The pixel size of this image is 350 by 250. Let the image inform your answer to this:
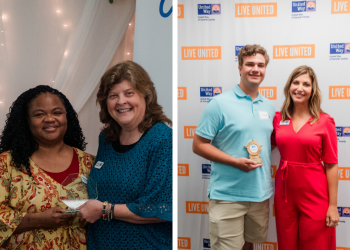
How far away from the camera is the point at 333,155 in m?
1.76

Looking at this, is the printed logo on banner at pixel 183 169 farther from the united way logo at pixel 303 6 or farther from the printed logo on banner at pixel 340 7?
the printed logo on banner at pixel 340 7

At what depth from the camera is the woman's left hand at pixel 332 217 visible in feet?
5.73

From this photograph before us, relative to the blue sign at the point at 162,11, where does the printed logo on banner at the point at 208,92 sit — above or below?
below

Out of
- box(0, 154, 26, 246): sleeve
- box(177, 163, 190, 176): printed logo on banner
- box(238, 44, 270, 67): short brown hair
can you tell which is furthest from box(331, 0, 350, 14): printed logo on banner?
box(0, 154, 26, 246): sleeve

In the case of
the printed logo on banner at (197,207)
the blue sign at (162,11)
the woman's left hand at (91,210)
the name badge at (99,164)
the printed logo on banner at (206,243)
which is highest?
the blue sign at (162,11)

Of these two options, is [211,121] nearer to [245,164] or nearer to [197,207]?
[245,164]

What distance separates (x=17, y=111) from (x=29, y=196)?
20 cm

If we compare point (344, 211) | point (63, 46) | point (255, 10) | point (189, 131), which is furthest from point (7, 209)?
point (344, 211)

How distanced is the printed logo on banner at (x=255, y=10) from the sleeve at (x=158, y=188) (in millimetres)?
1617

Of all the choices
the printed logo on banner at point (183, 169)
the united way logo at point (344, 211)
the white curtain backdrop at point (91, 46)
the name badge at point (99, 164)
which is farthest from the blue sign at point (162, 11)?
the united way logo at point (344, 211)

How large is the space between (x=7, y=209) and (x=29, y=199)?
5 cm

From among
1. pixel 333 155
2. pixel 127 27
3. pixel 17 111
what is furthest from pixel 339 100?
pixel 17 111

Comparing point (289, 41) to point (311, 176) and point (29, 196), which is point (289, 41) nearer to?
point (311, 176)

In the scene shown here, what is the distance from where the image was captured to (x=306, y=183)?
1.77 meters
